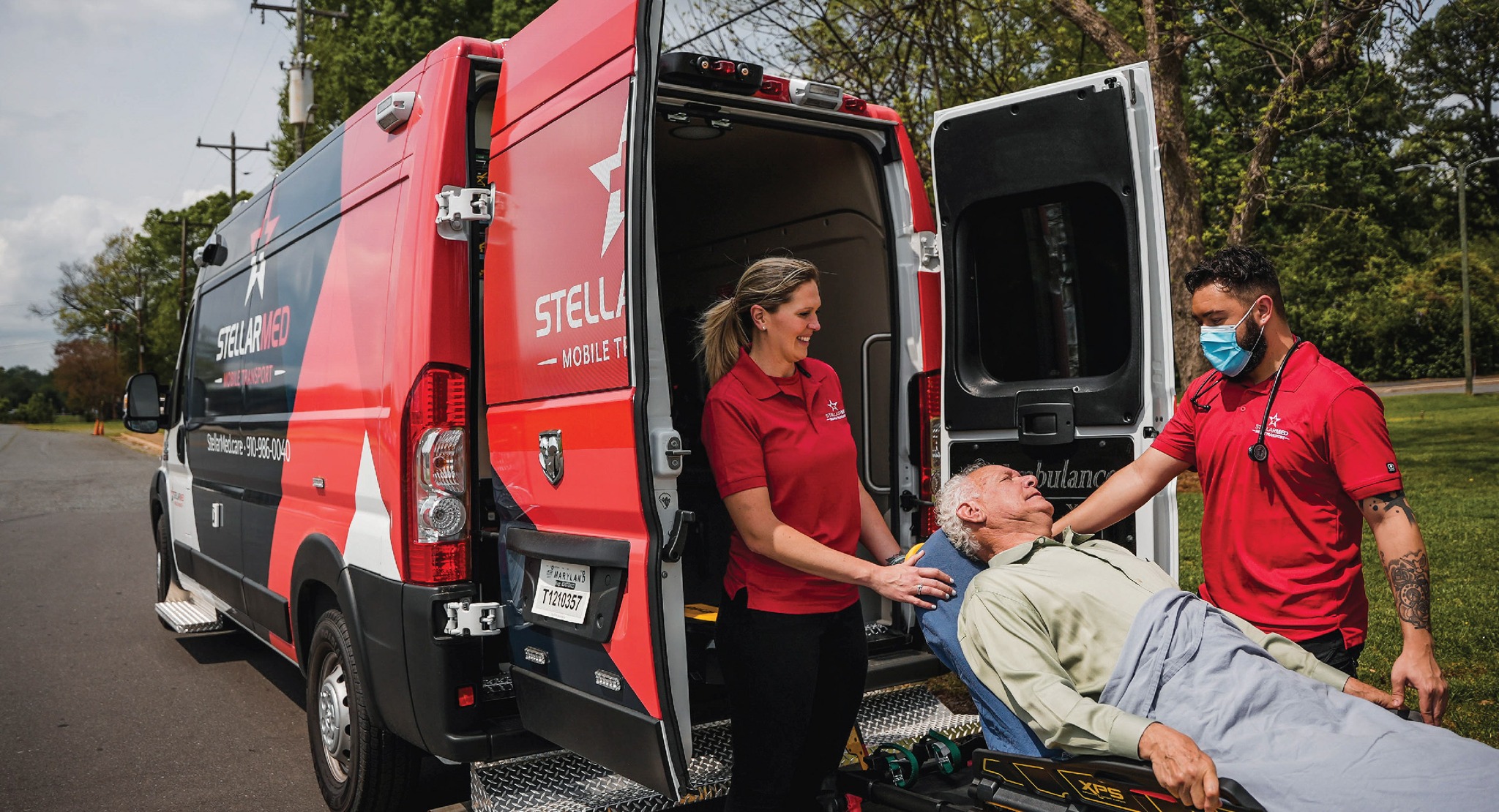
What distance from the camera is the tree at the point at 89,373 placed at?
75312 mm

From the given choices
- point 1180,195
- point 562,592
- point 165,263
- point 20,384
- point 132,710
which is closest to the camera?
point 562,592

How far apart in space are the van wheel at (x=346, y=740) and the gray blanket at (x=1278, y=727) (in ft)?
7.91

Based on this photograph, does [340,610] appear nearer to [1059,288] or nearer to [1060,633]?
[1060,633]

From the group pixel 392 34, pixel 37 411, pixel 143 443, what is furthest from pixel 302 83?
pixel 37 411

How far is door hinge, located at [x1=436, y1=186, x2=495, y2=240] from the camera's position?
134 inches

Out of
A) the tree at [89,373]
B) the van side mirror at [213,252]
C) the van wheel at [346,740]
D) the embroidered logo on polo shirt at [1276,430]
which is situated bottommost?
the van wheel at [346,740]

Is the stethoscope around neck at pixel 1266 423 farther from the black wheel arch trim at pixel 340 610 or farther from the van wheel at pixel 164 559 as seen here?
the van wheel at pixel 164 559

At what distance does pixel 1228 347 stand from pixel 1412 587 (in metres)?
0.78

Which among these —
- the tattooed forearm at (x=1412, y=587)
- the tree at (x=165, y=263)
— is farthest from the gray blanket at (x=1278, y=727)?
the tree at (x=165, y=263)

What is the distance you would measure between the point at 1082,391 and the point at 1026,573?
1.20 metres

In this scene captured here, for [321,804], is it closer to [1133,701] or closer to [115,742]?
[115,742]

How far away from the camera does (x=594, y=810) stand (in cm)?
331

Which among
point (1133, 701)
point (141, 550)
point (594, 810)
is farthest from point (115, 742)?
point (141, 550)

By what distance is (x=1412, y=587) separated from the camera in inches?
111
